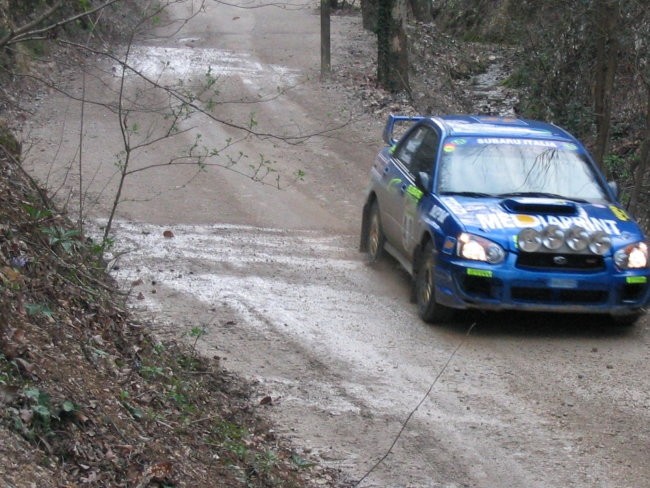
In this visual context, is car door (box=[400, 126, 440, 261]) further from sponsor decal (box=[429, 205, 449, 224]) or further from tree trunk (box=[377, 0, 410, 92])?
tree trunk (box=[377, 0, 410, 92])

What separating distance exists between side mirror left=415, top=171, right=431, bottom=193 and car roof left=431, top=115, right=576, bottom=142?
628 millimetres

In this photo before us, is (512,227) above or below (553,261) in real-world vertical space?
above

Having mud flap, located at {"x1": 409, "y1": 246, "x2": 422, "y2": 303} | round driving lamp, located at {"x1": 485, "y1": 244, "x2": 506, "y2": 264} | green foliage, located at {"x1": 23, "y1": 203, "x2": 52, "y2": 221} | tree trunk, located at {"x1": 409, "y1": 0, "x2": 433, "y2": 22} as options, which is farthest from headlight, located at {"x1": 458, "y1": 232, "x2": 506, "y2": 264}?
tree trunk, located at {"x1": 409, "y1": 0, "x2": 433, "y2": 22}

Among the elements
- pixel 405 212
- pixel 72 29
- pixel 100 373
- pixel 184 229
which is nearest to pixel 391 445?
pixel 100 373

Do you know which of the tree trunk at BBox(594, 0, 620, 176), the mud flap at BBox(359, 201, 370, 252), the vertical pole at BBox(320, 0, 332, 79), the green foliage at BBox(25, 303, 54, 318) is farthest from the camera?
the vertical pole at BBox(320, 0, 332, 79)

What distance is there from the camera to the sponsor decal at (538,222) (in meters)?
8.70

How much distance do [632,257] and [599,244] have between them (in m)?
0.34

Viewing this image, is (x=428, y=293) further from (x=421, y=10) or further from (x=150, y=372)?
(x=421, y=10)

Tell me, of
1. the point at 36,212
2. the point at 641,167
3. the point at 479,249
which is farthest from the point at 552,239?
the point at 641,167

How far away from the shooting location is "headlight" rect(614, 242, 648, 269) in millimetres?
8680

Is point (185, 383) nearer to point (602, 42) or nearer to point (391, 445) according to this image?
point (391, 445)

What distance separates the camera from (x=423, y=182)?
956 centimetres

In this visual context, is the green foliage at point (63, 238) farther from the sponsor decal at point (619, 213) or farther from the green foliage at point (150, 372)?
the sponsor decal at point (619, 213)

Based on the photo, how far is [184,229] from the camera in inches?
496
